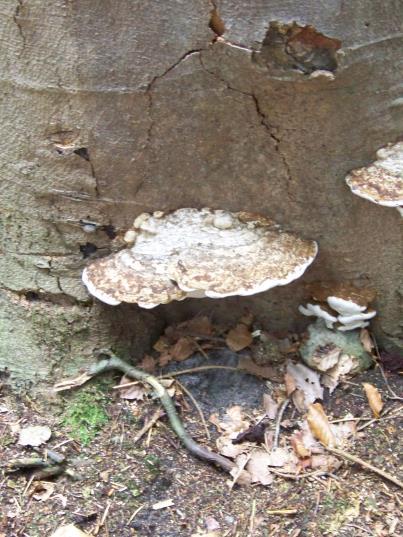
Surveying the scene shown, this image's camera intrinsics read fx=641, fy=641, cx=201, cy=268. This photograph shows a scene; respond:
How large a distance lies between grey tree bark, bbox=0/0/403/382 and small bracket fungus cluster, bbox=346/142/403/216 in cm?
5

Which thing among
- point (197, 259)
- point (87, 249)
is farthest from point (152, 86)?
point (87, 249)

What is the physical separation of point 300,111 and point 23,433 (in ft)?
6.09

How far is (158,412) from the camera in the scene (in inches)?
115

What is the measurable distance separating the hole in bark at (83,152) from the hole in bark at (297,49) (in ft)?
2.38

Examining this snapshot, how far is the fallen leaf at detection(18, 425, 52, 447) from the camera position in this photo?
2869 mm

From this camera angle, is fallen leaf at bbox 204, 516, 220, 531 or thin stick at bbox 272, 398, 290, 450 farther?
thin stick at bbox 272, 398, 290, 450

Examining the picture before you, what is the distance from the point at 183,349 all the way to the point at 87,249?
2.43 feet

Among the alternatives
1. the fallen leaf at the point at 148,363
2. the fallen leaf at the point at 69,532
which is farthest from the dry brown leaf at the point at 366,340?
the fallen leaf at the point at 69,532

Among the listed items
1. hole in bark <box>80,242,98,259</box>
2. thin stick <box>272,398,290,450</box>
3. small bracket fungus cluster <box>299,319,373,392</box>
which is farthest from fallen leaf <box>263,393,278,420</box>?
hole in bark <box>80,242,98,259</box>

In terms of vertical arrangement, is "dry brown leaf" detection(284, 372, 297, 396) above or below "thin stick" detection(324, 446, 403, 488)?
above

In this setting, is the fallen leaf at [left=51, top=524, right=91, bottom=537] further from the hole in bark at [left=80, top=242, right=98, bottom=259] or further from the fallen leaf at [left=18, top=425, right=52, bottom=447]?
the hole in bark at [left=80, top=242, right=98, bottom=259]

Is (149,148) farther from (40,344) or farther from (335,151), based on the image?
(40,344)

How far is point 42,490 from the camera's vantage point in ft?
9.07

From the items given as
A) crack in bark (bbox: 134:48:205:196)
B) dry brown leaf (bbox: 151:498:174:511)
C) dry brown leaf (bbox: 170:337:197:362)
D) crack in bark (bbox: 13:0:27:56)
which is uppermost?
crack in bark (bbox: 13:0:27:56)
